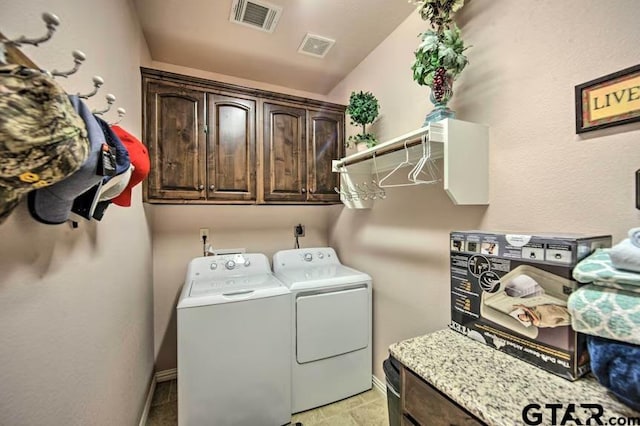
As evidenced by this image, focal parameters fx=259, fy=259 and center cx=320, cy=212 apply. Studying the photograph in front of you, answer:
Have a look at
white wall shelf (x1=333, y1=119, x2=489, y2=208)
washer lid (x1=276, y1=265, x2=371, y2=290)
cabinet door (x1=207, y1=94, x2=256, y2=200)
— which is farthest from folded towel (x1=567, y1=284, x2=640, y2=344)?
cabinet door (x1=207, y1=94, x2=256, y2=200)

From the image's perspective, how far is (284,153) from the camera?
2211mm

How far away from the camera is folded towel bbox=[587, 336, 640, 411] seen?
68 centimetres

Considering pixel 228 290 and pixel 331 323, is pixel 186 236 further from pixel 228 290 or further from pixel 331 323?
pixel 331 323

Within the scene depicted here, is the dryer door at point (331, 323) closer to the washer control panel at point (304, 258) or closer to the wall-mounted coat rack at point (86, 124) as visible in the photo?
the washer control panel at point (304, 258)

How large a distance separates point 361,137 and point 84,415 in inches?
81.7

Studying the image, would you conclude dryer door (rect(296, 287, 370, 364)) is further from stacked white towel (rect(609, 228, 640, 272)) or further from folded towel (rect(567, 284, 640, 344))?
stacked white towel (rect(609, 228, 640, 272))

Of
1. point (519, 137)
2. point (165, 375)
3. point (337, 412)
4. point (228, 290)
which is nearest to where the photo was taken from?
point (519, 137)

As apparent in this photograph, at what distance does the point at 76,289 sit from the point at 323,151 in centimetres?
190

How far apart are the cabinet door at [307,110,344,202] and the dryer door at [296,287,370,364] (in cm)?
88

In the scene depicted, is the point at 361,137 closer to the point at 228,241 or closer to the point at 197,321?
the point at 228,241

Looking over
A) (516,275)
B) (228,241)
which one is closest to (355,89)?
(228,241)

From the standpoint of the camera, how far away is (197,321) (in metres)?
1.58

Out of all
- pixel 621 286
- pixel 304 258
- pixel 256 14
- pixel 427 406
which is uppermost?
pixel 256 14

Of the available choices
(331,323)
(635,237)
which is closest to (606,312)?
(635,237)
